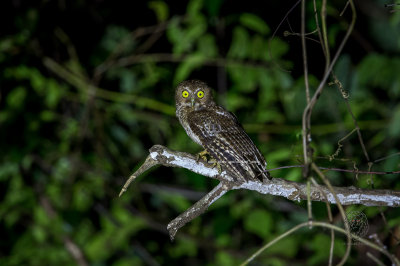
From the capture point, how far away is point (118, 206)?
547 centimetres

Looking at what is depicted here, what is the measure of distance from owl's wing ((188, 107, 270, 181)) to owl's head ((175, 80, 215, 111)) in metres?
0.27

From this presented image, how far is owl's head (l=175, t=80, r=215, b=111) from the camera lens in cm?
351

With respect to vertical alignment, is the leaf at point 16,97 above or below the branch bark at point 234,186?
above

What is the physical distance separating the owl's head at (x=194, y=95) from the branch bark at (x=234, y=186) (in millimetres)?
1343

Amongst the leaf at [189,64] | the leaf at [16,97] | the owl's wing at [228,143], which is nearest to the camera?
the owl's wing at [228,143]

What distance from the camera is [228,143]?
2619 millimetres

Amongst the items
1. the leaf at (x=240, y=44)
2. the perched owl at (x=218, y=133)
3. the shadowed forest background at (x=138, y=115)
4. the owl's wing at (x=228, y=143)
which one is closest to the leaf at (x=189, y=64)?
the shadowed forest background at (x=138, y=115)

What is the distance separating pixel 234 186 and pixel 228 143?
50 centimetres

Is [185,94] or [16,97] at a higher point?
Answer: [16,97]

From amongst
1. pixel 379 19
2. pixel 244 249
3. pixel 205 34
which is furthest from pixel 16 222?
pixel 379 19

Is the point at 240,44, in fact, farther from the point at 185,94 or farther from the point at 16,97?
the point at 16,97

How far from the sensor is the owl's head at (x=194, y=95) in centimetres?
351

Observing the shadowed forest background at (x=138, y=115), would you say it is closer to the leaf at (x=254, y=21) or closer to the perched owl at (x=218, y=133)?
the leaf at (x=254, y=21)

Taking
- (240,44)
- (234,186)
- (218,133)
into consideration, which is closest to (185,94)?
(218,133)
